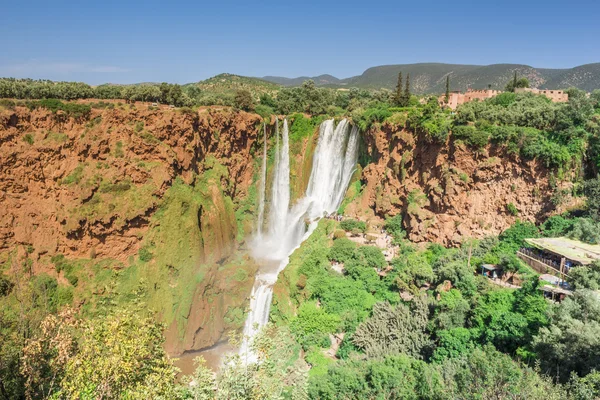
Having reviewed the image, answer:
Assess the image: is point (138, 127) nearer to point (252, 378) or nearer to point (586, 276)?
point (252, 378)

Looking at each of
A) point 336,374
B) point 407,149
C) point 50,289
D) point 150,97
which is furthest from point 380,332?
point 150,97

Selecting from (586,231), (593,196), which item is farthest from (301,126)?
(586,231)

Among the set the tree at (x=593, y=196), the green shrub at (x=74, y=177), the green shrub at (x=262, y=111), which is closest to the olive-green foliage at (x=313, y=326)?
the tree at (x=593, y=196)

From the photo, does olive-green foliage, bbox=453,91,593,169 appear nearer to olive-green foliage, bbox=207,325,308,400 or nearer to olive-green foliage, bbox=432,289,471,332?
olive-green foliage, bbox=432,289,471,332

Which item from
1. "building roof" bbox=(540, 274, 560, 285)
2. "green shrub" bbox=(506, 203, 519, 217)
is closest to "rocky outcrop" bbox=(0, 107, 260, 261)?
"green shrub" bbox=(506, 203, 519, 217)

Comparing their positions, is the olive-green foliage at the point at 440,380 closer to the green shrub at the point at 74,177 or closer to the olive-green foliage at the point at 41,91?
Result: the green shrub at the point at 74,177

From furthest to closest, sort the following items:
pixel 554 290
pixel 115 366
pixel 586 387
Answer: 1. pixel 554 290
2. pixel 586 387
3. pixel 115 366

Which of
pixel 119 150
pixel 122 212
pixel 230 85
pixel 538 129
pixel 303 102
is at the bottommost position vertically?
pixel 122 212
